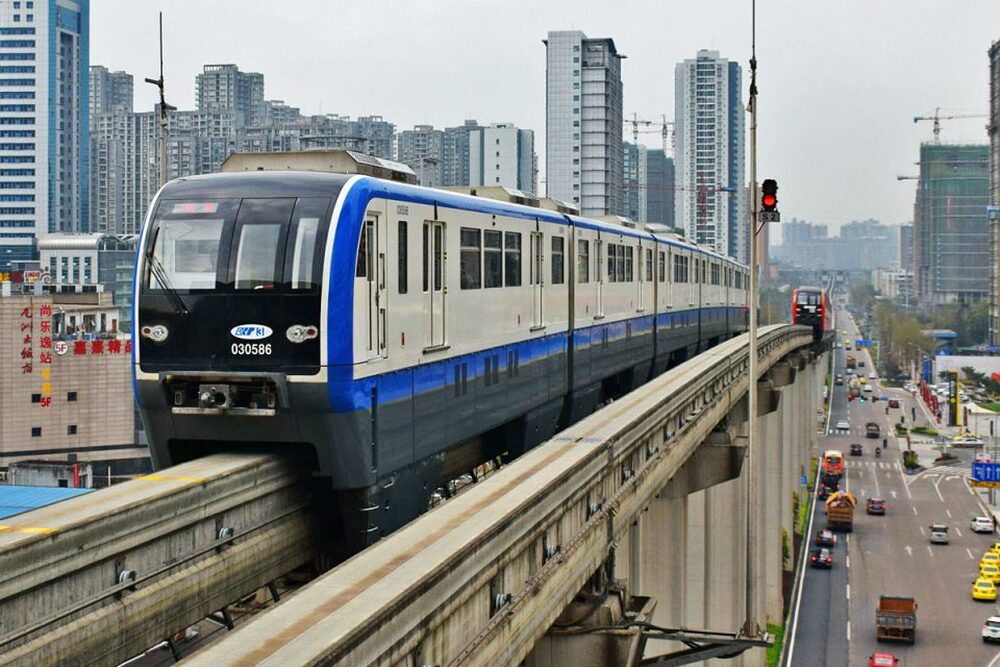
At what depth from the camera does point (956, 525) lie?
241ft

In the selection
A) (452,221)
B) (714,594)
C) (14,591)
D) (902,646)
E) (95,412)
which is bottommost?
(902,646)

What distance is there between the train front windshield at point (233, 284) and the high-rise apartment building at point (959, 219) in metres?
184

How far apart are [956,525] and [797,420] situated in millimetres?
10692

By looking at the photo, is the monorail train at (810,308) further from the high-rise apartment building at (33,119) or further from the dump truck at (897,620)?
the high-rise apartment building at (33,119)

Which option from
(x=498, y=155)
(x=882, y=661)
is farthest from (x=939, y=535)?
(x=498, y=155)

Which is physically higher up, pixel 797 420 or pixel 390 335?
pixel 390 335

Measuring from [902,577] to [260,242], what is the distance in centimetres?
5536

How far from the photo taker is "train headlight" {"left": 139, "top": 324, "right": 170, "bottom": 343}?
11188mm

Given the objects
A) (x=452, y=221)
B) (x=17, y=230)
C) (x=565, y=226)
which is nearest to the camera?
(x=452, y=221)

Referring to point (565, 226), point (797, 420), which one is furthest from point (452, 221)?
point (797, 420)

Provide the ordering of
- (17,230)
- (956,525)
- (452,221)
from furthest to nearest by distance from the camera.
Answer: (17,230) < (956,525) < (452,221)

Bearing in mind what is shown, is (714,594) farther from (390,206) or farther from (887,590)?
(390,206)

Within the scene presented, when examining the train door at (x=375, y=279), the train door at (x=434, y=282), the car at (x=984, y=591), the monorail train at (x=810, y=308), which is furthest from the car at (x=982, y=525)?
the train door at (x=375, y=279)

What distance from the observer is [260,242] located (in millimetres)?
11008
